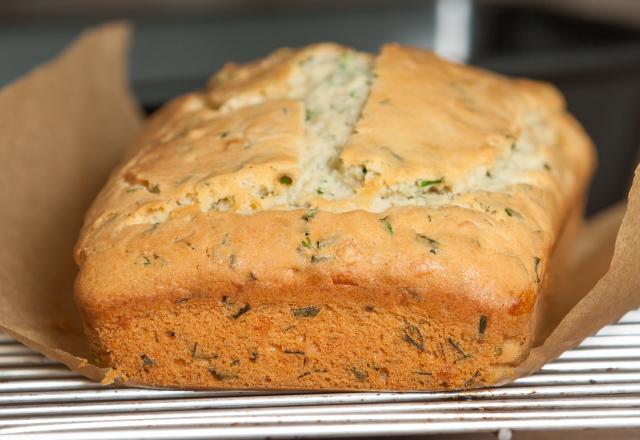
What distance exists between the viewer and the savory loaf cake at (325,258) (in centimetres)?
125

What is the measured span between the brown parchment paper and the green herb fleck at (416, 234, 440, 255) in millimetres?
247

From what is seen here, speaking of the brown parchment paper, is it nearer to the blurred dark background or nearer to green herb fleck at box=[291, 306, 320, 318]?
green herb fleck at box=[291, 306, 320, 318]

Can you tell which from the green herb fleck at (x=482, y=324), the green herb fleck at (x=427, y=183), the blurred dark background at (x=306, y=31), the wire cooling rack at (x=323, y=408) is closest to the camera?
the wire cooling rack at (x=323, y=408)

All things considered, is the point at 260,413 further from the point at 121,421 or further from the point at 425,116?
the point at 425,116

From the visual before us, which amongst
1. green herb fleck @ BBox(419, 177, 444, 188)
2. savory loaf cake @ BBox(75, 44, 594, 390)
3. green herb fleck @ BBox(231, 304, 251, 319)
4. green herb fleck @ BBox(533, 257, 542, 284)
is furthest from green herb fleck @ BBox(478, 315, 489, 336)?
green herb fleck @ BBox(231, 304, 251, 319)

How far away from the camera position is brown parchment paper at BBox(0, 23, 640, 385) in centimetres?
131

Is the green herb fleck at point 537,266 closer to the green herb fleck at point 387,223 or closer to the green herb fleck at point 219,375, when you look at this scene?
the green herb fleck at point 387,223

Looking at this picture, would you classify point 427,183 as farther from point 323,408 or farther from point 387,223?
point 323,408

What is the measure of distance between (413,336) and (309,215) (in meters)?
0.27

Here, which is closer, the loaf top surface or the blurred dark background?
the loaf top surface

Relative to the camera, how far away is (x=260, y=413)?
3.85ft

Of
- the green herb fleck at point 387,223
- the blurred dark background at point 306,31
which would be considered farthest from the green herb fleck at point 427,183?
the blurred dark background at point 306,31

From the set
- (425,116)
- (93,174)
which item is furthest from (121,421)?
(93,174)

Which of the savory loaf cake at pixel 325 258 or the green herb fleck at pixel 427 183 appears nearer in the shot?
the savory loaf cake at pixel 325 258
